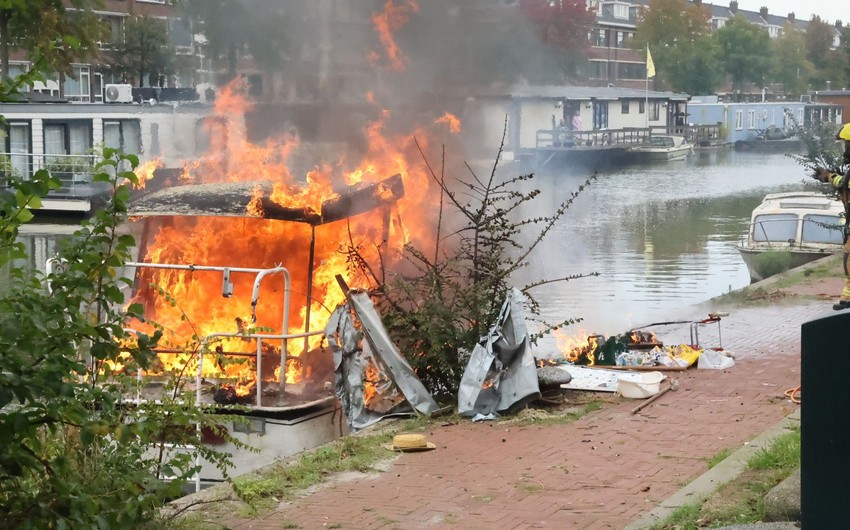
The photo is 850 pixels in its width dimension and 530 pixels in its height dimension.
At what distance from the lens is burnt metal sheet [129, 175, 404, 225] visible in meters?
10.5

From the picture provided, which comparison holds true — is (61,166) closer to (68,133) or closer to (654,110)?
(68,133)

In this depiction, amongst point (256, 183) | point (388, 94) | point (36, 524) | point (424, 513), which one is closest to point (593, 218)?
point (388, 94)

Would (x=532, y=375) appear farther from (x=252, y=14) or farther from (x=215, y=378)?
(x=252, y=14)

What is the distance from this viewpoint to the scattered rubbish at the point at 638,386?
9.86 metres

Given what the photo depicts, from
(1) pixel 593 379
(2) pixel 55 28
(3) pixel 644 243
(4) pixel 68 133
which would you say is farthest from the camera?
(4) pixel 68 133

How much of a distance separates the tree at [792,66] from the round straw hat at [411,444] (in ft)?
333

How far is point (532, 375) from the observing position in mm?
9359

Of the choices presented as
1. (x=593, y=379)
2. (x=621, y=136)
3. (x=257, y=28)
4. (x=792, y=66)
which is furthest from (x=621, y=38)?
(x=593, y=379)

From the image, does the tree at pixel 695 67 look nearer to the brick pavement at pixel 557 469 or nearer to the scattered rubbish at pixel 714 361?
the scattered rubbish at pixel 714 361

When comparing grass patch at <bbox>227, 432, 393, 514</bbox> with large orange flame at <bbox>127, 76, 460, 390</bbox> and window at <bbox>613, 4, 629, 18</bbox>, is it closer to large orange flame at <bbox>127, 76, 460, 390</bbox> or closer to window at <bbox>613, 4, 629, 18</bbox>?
large orange flame at <bbox>127, 76, 460, 390</bbox>

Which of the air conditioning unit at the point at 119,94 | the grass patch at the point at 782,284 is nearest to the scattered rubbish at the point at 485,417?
the grass patch at the point at 782,284

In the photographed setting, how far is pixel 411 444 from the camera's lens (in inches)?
325

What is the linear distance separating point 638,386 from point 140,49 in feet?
135

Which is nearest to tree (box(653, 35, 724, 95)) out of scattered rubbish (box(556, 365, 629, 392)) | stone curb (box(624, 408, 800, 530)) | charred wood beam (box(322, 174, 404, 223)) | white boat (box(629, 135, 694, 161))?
white boat (box(629, 135, 694, 161))
